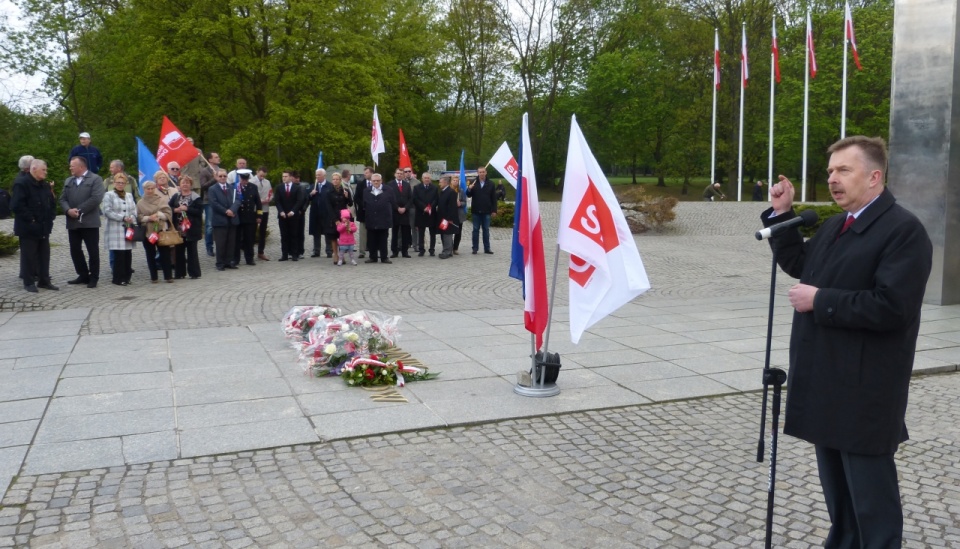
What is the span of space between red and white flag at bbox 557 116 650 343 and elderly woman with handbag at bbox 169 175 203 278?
9.52m

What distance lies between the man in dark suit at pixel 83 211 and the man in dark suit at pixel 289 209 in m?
4.04

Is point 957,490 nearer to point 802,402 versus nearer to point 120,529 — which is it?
point 802,402

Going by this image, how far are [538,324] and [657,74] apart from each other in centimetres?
4747

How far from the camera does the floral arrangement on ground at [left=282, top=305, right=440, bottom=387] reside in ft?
23.2

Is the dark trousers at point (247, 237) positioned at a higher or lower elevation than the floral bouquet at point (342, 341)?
higher

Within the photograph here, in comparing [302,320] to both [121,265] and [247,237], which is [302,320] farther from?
[247,237]

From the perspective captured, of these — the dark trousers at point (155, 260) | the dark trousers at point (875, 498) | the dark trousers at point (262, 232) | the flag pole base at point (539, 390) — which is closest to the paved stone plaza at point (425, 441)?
the flag pole base at point (539, 390)

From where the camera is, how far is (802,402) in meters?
3.27

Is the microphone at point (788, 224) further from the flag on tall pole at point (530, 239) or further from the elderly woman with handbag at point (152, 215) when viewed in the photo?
the elderly woman with handbag at point (152, 215)

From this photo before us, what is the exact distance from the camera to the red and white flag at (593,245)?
611cm

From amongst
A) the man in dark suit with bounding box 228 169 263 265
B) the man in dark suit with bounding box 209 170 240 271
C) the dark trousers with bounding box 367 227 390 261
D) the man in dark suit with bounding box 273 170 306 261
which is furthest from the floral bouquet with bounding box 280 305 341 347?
the man in dark suit with bounding box 273 170 306 261

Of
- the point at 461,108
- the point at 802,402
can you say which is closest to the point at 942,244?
the point at 802,402

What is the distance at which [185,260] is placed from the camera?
14.3 m

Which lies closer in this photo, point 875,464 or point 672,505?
point 875,464
